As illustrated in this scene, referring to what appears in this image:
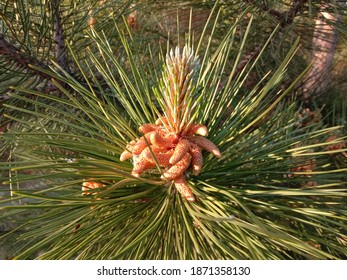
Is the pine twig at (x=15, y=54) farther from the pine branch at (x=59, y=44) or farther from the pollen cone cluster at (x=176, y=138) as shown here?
the pollen cone cluster at (x=176, y=138)

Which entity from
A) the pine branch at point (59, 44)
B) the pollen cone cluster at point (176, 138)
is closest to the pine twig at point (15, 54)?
the pine branch at point (59, 44)

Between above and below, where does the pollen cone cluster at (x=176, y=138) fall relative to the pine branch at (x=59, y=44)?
below

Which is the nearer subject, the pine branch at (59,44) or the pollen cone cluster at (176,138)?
the pollen cone cluster at (176,138)

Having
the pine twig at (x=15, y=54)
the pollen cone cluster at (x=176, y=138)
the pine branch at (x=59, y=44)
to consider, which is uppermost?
the pine branch at (x=59, y=44)

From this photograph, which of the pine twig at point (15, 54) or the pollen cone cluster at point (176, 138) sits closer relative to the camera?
the pollen cone cluster at point (176, 138)

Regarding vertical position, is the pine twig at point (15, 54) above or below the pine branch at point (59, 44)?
below

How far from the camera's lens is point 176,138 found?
446mm

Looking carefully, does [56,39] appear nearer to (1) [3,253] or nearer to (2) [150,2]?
(2) [150,2]

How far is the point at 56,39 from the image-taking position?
2.47 feet

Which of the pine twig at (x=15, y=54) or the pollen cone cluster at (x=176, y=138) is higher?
the pine twig at (x=15, y=54)

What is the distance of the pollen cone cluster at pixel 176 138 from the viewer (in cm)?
41

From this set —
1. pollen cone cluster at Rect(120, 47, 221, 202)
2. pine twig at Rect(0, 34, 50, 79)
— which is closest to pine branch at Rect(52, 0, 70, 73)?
pine twig at Rect(0, 34, 50, 79)

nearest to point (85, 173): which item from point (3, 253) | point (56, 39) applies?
point (56, 39)

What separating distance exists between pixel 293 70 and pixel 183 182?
81 centimetres
